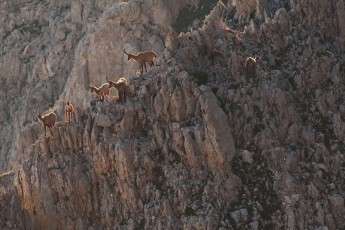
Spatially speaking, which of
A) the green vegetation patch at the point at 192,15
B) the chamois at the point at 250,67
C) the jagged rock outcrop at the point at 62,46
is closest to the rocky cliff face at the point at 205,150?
the chamois at the point at 250,67

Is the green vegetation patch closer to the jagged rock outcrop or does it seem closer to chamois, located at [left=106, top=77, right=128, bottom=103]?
the jagged rock outcrop

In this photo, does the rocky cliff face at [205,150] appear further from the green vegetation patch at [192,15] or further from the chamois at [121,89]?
the green vegetation patch at [192,15]

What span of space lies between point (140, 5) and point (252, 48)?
29.4 meters

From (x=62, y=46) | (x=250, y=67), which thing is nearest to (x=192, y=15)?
(x=62, y=46)

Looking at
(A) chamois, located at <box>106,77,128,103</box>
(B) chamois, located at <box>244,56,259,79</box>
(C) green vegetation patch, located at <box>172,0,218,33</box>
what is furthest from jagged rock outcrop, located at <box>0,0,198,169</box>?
(B) chamois, located at <box>244,56,259,79</box>

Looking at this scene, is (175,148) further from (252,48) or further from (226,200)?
(252,48)

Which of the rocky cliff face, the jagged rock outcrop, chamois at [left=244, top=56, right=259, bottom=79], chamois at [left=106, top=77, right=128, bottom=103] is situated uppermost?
the jagged rock outcrop

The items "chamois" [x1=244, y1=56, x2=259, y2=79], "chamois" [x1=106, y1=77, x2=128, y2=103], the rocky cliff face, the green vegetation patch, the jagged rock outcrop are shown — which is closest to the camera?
the rocky cliff face

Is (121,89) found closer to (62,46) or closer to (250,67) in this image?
(250,67)

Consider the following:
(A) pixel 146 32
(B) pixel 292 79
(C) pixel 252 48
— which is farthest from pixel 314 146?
(A) pixel 146 32

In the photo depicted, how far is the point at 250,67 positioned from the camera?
4856 centimetres

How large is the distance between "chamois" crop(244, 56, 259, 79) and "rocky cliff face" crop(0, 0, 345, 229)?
43 cm

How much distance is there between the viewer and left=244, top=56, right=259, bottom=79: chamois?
48.5 m

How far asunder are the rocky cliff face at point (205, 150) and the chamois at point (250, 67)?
16.9 inches
